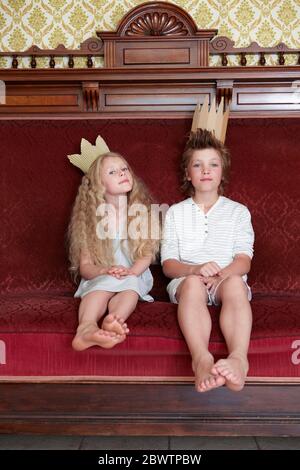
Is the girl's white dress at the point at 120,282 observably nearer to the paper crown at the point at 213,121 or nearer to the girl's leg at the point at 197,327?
the girl's leg at the point at 197,327

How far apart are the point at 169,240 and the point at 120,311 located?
51 cm

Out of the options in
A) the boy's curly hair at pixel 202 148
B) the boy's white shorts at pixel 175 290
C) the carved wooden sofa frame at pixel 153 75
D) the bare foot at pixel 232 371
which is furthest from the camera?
the carved wooden sofa frame at pixel 153 75

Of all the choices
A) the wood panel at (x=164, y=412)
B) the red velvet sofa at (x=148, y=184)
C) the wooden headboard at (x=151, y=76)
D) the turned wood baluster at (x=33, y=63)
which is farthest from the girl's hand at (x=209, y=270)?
the turned wood baluster at (x=33, y=63)

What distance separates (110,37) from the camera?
4219 mm

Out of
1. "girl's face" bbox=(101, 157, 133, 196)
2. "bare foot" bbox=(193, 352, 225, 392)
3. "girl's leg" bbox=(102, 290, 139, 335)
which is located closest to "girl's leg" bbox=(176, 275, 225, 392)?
"bare foot" bbox=(193, 352, 225, 392)

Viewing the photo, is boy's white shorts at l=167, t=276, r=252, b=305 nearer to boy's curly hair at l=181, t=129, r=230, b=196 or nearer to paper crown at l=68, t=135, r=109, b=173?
boy's curly hair at l=181, t=129, r=230, b=196

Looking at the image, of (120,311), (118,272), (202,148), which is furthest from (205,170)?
(120,311)

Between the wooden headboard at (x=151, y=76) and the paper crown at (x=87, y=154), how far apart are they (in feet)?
7.18

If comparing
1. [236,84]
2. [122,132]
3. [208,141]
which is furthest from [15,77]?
[208,141]

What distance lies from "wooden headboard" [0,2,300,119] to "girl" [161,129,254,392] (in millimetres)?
2258

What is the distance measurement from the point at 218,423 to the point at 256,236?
806 mm

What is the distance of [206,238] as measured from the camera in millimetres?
1919

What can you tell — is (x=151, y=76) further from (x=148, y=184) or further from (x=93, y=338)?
(x=93, y=338)

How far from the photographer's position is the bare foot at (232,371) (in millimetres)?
1221
